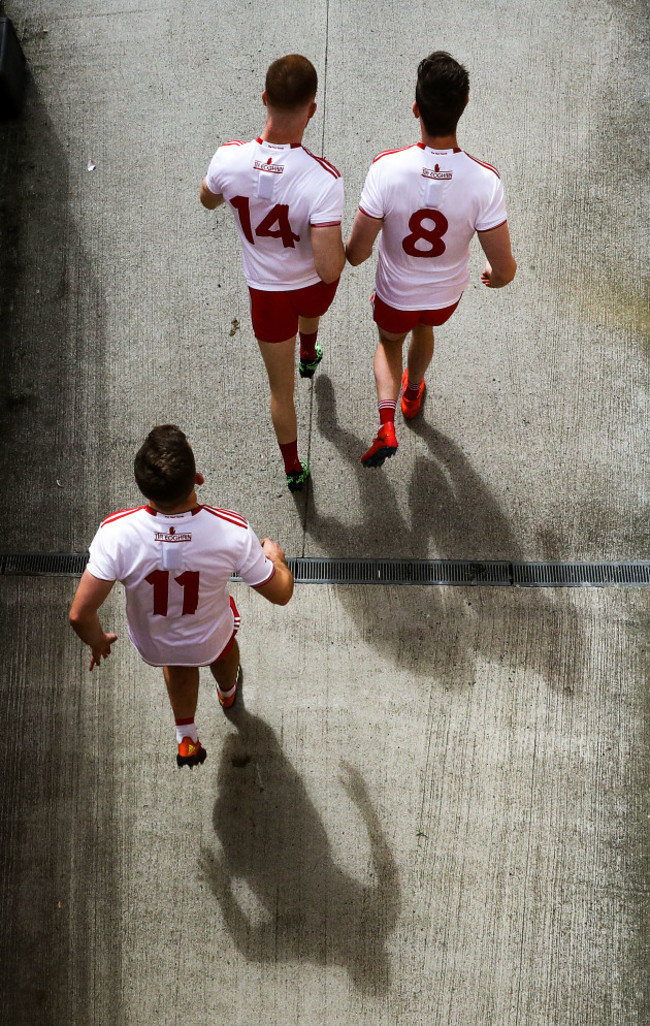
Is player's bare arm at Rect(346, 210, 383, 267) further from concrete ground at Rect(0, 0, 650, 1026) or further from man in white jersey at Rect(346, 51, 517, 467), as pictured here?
concrete ground at Rect(0, 0, 650, 1026)

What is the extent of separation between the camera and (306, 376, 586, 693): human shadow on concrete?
11.4ft

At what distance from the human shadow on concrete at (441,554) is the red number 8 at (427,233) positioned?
1.12 metres

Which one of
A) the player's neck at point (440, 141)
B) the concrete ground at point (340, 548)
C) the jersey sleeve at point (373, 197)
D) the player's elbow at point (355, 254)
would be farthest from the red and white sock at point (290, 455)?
the player's neck at point (440, 141)

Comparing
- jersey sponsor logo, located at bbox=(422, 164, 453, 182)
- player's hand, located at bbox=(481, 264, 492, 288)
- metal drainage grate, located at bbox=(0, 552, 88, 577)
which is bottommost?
metal drainage grate, located at bbox=(0, 552, 88, 577)

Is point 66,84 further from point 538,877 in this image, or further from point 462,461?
point 538,877

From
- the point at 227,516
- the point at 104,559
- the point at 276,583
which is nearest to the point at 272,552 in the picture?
the point at 276,583

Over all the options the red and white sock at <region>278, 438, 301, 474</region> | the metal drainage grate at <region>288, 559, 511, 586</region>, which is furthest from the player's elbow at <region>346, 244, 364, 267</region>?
the metal drainage grate at <region>288, 559, 511, 586</region>

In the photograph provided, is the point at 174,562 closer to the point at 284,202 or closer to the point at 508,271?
the point at 284,202

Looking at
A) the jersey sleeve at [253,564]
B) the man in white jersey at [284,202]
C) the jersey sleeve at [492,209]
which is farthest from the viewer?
the jersey sleeve at [492,209]

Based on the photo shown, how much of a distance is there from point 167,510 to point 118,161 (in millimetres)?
2882

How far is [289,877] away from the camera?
321cm

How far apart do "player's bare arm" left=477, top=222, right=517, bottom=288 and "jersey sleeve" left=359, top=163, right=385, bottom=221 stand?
1.18 ft

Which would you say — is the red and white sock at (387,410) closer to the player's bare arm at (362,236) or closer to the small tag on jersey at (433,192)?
the player's bare arm at (362,236)

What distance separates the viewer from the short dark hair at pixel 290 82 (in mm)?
2543
